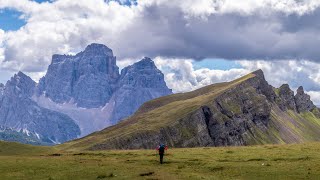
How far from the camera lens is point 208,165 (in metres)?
65.8

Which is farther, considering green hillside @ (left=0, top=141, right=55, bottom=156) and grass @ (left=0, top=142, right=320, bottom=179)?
green hillside @ (left=0, top=141, right=55, bottom=156)

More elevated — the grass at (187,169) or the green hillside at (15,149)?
the green hillside at (15,149)

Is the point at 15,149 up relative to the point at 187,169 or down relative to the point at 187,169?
up

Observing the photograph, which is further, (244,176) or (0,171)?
(0,171)

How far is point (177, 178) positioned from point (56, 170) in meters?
19.8

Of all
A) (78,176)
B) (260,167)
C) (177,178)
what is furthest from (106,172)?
(260,167)

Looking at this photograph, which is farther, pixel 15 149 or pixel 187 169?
pixel 15 149

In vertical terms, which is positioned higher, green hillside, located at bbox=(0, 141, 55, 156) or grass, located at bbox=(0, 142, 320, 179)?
green hillside, located at bbox=(0, 141, 55, 156)

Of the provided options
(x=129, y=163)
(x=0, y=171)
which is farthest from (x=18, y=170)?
(x=129, y=163)

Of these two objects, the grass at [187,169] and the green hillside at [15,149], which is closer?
the grass at [187,169]

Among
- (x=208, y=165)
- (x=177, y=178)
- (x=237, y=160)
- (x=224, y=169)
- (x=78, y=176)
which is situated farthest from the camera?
(x=237, y=160)

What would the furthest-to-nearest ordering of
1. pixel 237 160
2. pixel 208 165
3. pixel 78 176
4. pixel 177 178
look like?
pixel 237 160
pixel 208 165
pixel 78 176
pixel 177 178

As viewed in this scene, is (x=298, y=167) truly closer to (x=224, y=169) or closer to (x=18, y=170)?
(x=224, y=169)

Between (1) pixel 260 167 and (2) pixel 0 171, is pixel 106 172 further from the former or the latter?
(1) pixel 260 167
